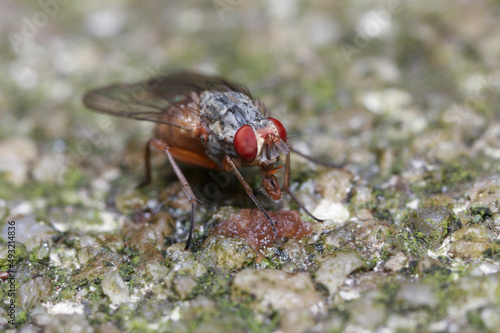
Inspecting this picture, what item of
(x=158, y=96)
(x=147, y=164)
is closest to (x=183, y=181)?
(x=147, y=164)

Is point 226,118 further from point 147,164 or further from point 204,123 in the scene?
point 147,164

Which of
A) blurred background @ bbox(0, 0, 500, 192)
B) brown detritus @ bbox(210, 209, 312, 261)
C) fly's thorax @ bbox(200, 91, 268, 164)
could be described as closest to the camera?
brown detritus @ bbox(210, 209, 312, 261)

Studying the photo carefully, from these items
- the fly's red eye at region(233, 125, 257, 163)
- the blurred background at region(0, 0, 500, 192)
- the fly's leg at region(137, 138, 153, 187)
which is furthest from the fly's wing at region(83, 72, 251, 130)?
the fly's red eye at region(233, 125, 257, 163)

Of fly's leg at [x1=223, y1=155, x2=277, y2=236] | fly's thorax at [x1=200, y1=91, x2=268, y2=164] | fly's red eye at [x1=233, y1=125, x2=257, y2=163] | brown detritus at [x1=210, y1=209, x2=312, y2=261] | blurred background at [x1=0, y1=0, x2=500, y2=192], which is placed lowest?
brown detritus at [x1=210, y1=209, x2=312, y2=261]

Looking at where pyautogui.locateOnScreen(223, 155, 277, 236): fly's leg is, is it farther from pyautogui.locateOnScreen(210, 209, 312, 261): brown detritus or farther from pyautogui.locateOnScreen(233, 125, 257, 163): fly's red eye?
pyautogui.locateOnScreen(233, 125, 257, 163): fly's red eye

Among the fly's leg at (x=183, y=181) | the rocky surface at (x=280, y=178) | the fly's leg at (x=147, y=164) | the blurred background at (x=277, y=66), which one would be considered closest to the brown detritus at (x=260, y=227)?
the rocky surface at (x=280, y=178)

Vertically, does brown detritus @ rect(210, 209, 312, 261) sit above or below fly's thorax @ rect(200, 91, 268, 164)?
below

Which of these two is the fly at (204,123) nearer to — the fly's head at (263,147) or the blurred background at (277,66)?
the fly's head at (263,147)

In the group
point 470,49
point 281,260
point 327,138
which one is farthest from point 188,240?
point 470,49
